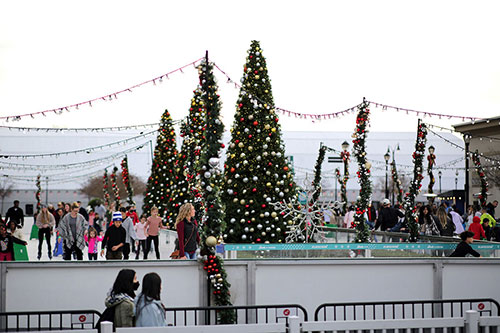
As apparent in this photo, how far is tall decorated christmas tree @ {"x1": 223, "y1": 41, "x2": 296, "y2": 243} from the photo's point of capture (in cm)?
1964

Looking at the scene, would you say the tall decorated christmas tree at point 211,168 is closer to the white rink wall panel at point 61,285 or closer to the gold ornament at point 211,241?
the gold ornament at point 211,241

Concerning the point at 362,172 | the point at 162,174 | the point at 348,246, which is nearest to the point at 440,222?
the point at 362,172

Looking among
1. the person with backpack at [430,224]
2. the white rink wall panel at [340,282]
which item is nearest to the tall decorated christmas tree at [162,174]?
the person with backpack at [430,224]

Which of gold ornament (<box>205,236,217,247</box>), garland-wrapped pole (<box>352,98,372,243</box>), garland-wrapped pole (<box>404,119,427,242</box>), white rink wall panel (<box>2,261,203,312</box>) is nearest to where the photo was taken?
white rink wall panel (<box>2,261,203,312</box>)

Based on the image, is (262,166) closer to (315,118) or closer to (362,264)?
(315,118)

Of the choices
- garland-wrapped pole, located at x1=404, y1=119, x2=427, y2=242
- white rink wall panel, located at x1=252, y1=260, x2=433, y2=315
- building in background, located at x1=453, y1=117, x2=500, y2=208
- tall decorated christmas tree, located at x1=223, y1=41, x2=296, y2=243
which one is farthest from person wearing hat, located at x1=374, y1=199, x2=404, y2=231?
building in background, located at x1=453, y1=117, x2=500, y2=208

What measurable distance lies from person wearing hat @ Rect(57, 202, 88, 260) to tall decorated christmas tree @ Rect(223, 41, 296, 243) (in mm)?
4969

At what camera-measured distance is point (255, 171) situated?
19.9 m

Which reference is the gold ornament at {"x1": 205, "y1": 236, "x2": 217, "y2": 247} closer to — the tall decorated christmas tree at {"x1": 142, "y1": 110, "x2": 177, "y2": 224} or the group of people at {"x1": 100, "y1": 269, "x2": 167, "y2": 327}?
the group of people at {"x1": 100, "y1": 269, "x2": 167, "y2": 327}

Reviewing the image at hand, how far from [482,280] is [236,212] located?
865 centimetres

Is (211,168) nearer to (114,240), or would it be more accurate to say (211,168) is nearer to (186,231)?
(186,231)

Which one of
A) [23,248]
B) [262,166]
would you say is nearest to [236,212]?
[262,166]

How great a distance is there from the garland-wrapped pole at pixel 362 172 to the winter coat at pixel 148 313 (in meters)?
11.9

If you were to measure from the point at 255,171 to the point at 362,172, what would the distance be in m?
3.11
